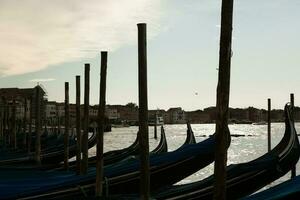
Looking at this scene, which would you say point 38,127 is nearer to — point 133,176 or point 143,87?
point 133,176

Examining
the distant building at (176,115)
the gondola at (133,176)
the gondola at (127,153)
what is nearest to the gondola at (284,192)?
the gondola at (133,176)

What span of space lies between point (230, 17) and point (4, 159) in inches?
463

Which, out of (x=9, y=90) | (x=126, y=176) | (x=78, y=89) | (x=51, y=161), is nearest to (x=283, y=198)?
(x=126, y=176)

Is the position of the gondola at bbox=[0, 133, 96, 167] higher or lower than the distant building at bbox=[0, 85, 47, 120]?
lower

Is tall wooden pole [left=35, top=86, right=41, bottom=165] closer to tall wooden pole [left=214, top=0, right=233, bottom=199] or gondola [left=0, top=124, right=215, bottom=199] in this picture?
gondola [left=0, top=124, right=215, bottom=199]

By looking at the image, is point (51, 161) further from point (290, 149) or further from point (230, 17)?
point (230, 17)

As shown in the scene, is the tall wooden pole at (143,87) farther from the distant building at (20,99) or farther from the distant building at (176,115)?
the distant building at (176,115)

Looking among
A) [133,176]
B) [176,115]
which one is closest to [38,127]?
[133,176]

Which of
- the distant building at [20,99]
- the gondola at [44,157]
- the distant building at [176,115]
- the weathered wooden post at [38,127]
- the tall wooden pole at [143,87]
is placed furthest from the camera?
the distant building at [176,115]

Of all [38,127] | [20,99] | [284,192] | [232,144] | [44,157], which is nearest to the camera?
[284,192]

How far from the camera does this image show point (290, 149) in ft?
28.1

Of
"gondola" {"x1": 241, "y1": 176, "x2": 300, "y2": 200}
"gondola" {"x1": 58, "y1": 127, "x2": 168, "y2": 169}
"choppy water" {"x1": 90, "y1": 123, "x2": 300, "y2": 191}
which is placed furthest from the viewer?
"choppy water" {"x1": 90, "y1": 123, "x2": 300, "y2": 191}

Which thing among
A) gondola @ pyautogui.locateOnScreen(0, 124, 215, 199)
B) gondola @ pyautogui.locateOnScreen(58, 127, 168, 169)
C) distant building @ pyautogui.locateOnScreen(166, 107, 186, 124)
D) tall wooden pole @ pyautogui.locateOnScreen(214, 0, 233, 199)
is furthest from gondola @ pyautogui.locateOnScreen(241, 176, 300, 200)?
distant building @ pyautogui.locateOnScreen(166, 107, 186, 124)

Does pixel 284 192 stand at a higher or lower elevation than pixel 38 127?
lower
